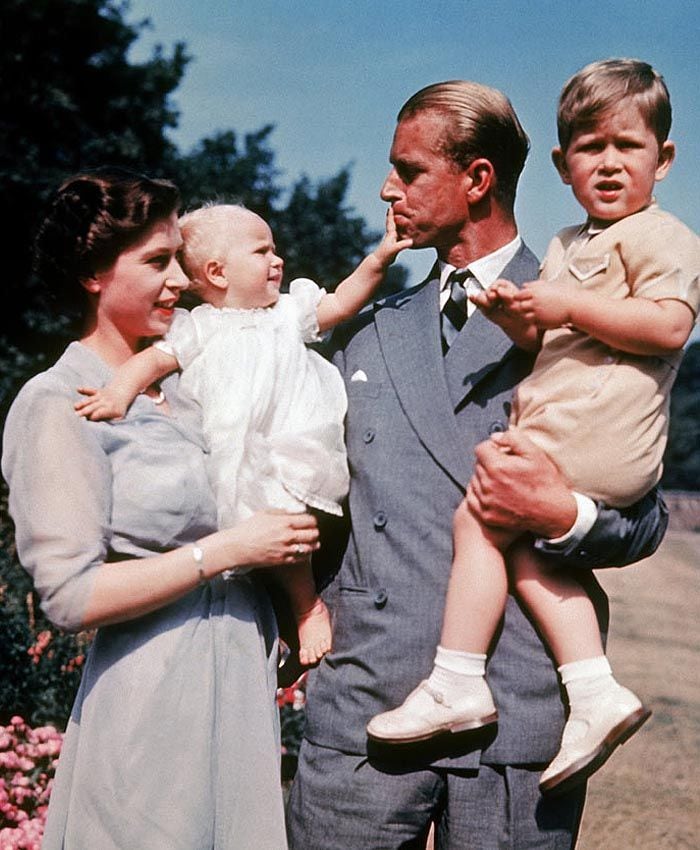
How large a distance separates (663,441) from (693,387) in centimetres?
5280

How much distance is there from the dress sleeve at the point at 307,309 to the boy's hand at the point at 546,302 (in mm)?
652

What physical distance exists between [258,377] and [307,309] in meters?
0.34

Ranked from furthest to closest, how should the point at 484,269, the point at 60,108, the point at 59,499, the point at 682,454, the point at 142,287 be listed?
the point at 682,454, the point at 60,108, the point at 484,269, the point at 142,287, the point at 59,499

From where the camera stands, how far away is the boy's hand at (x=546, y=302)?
2449 mm

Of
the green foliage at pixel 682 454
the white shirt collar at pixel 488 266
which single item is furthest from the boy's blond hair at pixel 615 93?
the green foliage at pixel 682 454

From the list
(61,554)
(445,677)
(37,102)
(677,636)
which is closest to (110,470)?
(61,554)

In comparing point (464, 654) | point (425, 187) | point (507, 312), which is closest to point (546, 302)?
point (507, 312)

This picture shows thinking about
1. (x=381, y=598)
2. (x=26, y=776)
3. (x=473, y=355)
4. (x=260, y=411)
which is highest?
(x=473, y=355)

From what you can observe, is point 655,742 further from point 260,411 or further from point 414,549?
point 260,411

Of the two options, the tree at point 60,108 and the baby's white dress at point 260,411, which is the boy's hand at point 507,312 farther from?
the tree at point 60,108

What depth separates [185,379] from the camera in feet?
8.86

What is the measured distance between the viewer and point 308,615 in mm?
2789

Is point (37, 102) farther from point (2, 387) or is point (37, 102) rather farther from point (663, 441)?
point (663, 441)

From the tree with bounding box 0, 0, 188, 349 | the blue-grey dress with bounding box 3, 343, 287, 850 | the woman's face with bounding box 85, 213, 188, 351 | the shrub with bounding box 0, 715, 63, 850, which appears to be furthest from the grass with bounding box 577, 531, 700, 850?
the tree with bounding box 0, 0, 188, 349
